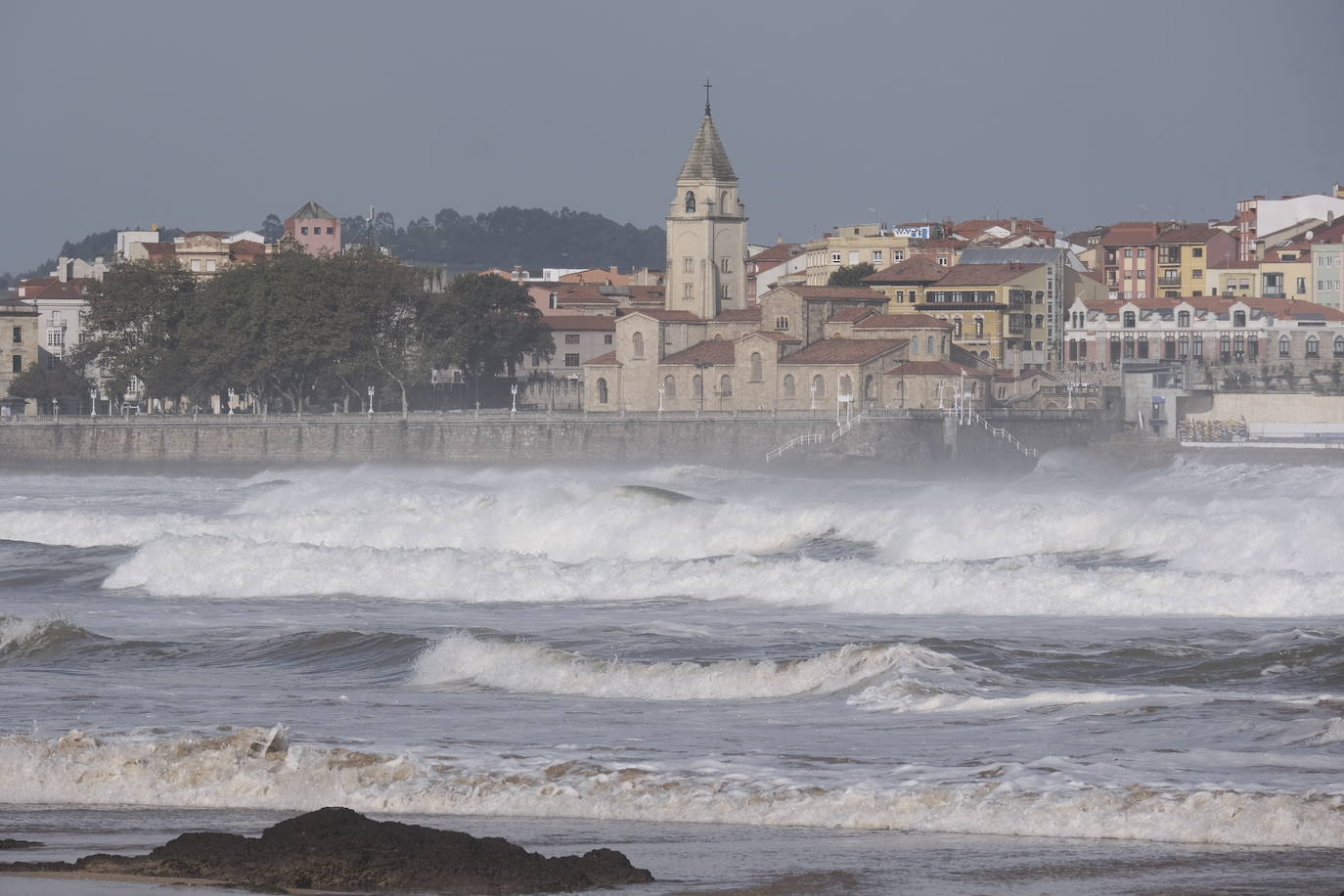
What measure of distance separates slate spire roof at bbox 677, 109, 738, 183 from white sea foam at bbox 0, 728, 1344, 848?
7815 cm

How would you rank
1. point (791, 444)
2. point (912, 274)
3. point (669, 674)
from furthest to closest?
1. point (912, 274)
2. point (791, 444)
3. point (669, 674)

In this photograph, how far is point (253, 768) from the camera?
15.9 meters

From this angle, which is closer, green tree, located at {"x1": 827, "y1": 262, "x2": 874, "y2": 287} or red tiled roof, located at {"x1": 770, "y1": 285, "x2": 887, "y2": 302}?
red tiled roof, located at {"x1": 770, "y1": 285, "x2": 887, "y2": 302}

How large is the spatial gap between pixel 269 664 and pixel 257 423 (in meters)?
63.8

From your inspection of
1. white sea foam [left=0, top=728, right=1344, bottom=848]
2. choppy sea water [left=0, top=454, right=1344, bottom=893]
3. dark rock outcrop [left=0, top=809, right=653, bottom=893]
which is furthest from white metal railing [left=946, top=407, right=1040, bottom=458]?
dark rock outcrop [left=0, top=809, right=653, bottom=893]

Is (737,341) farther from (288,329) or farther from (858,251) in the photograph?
(858,251)

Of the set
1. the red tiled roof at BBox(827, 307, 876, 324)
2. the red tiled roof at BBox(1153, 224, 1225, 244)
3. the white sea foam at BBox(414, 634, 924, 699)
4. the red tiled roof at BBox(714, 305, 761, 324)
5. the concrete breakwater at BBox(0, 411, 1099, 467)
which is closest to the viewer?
the white sea foam at BBox(414, 634, 924, 699)

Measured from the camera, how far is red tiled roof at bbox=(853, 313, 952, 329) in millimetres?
85875

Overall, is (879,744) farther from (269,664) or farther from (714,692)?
(269,664)

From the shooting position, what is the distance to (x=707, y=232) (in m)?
92.8

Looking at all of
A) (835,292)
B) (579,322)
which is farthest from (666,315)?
(579,322)

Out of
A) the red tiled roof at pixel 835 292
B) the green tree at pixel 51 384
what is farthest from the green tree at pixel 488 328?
the green tree at pixel 51 384

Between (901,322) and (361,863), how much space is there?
7481 cm

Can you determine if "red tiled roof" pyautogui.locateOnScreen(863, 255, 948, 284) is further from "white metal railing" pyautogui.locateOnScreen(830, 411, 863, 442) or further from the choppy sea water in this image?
the choppy sea water
